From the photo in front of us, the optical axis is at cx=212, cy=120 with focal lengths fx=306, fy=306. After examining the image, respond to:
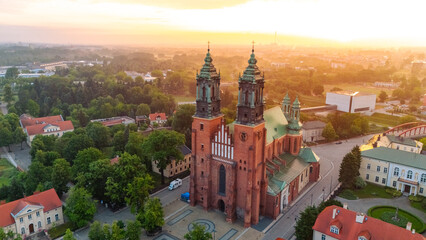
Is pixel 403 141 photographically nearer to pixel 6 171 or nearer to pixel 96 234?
pixel 96 234

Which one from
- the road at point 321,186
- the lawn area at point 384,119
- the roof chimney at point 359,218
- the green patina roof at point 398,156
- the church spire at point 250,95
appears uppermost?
the church spire at point 250,95

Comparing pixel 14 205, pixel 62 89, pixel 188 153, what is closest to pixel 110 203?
pixel 14 205

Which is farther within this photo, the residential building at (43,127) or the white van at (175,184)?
the residential building at (43,127)

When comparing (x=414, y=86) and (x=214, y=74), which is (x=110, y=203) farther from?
(x=414, y=86)

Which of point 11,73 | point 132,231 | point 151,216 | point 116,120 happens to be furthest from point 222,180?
point 11,73

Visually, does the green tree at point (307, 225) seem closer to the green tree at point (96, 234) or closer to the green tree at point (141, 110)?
the green tree at point (96, 234)

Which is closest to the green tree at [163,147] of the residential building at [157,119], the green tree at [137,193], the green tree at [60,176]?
the green tree at [137,193]

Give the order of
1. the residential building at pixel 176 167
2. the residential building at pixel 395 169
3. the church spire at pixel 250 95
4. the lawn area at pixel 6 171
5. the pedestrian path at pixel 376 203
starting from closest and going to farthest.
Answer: the church spire at pixel 250 95 < the pedestrian path at pixel 376 203 < the residential building at pixel 395 169 < the residential building at pixel 176 167 < the lawn area at pixel 6 171

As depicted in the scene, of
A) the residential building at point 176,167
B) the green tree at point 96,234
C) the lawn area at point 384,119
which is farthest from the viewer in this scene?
the lawn area at point 384,119
